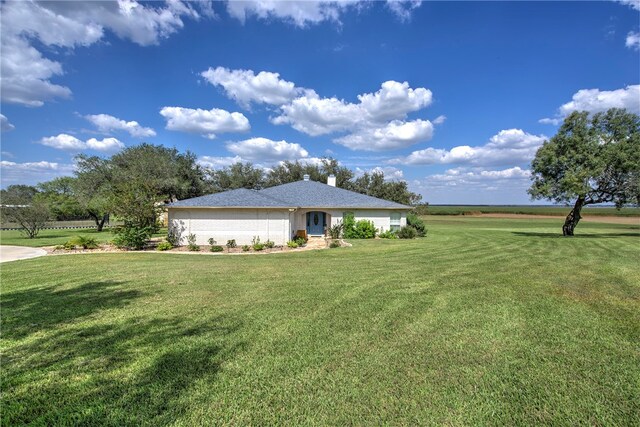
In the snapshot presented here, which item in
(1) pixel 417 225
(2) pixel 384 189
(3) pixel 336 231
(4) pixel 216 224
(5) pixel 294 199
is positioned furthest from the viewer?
(2) pixel 384 189

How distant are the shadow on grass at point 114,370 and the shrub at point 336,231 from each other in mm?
15838

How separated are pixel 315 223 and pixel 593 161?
19360 mm

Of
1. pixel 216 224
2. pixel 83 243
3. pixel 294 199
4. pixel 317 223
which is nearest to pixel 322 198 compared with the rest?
pixel 317 223

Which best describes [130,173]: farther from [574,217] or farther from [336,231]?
[574,217]

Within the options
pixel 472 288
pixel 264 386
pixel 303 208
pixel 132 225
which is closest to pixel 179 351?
pixel 264 386

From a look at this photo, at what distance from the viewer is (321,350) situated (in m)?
4.38

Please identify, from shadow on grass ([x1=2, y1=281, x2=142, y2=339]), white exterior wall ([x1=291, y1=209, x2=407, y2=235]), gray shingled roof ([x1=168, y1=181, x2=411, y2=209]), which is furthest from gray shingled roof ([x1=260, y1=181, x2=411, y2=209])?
shadow on grass ([x1=2, y1=281, x2=142, y2=339])

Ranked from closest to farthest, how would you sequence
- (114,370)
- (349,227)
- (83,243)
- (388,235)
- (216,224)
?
(114,370) → (83,243) → (216,224) → (388,235) → (349,227)

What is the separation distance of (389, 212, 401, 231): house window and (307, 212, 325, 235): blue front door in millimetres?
5117

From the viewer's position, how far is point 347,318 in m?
5.65

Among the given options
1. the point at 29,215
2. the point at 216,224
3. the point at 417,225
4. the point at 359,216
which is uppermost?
the point at 29,215

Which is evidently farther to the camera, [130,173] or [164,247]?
[130,173]

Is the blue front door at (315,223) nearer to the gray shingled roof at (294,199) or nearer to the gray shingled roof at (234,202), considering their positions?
the gray shingled roof at (294,199)

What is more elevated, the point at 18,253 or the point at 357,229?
the point at 357,229
